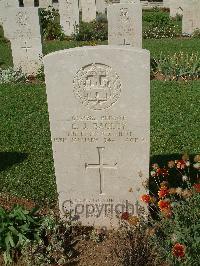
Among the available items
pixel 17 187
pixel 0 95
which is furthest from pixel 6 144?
pixel 0 95

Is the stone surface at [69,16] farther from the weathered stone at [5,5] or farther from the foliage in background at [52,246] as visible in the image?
the foliage in background at [52,246]

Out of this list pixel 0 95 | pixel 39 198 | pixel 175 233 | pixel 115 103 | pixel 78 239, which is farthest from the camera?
pixel 0 95

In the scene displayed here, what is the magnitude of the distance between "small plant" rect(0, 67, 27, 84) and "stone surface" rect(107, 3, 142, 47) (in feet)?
9.33

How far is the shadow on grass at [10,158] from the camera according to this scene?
6.79 m

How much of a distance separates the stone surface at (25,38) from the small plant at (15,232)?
8.47m

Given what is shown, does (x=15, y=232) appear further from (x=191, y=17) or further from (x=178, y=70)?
(x=191, y=17)

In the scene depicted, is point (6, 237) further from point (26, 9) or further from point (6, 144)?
point (26, 9)

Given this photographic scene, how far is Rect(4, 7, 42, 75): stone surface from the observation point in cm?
1212

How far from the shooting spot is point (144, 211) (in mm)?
4875

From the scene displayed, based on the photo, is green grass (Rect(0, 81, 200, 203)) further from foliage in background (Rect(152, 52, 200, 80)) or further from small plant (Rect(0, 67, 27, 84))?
small plant (Rect(0, 67, 27, 84))

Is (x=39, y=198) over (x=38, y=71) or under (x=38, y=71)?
under

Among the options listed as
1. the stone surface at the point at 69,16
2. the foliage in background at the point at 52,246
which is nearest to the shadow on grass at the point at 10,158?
the foliage in background at the point at 52,246

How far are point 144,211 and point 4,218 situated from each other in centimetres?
154

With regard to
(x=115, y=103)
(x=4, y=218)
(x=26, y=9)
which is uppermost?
(x=26, y=9)
